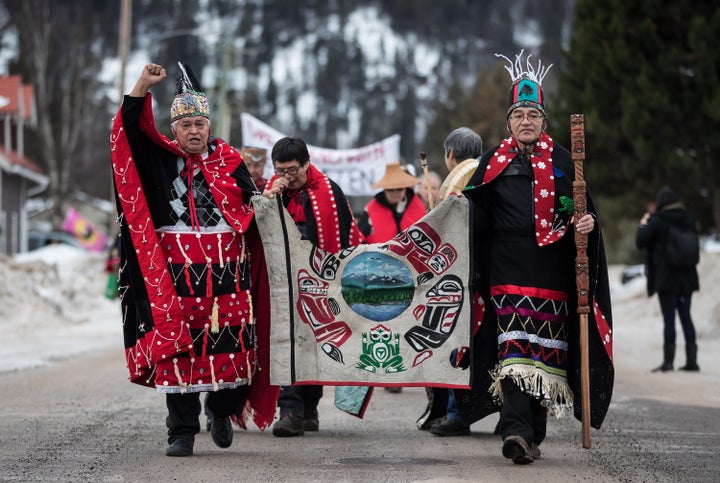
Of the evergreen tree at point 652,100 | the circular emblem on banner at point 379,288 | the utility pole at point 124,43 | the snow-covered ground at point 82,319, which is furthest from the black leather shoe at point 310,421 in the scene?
the utility pole at point 124,43

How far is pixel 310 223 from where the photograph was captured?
345 inches

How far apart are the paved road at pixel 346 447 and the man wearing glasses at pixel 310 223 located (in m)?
0.16

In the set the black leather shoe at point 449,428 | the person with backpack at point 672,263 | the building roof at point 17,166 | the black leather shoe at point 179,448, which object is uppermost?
the building roof at point 17,166

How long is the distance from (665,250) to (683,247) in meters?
0.22

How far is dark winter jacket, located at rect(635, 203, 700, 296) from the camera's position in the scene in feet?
47.5

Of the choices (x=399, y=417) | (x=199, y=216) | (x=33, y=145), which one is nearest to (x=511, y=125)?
(x=199, y=216)

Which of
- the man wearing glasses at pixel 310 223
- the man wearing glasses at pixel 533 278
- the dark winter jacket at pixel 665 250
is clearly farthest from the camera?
the dark winter jacket at pixel 665 250

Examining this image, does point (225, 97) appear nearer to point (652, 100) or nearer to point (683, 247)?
point (652, 100)

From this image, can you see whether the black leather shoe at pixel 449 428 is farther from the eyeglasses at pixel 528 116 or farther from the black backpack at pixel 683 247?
the black backpack at pixel 683 247

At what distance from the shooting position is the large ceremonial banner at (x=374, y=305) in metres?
7.55

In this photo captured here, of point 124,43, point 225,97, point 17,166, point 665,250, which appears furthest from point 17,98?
point 665,250

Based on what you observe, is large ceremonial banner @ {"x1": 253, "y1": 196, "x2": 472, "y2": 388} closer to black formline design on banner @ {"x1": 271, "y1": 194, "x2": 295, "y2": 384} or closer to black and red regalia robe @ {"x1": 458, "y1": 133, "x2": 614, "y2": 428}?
black formline design on banner @ {"x1": 271, "y1": 194, "x2": 295, "y2": 384}

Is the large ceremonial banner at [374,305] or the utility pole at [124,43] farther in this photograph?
the utility pole at [124,43]

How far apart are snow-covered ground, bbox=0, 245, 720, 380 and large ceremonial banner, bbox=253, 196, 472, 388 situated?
7.05 meters
